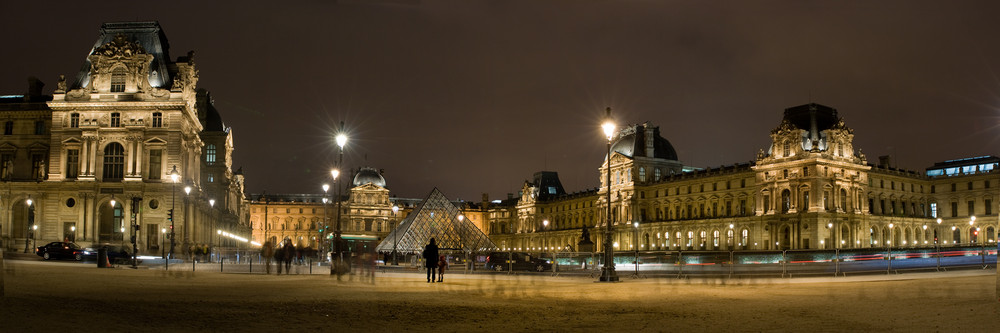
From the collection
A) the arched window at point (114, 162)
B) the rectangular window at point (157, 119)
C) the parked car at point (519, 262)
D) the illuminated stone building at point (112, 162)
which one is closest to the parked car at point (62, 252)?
the illuminated stone building at point (112, 162)

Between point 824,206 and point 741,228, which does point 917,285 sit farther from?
point 741,228

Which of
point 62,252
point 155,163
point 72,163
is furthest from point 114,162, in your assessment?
point 62,252

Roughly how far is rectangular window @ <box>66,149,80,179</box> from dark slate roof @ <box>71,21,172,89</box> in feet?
15.2

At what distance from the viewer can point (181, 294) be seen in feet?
55.8

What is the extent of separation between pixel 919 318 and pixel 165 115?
48119mm

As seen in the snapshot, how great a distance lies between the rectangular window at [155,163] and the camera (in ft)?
171

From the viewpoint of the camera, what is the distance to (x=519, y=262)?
133 ft

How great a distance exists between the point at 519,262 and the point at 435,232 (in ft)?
78.6

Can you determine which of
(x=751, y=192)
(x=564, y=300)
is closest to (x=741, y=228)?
(x=751, y=192)

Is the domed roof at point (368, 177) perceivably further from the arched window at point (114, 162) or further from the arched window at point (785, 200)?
the arched window at point (114, 162)

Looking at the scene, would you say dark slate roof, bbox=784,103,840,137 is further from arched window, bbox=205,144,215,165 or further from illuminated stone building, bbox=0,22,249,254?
illuminated stone building, bbox=0,22,249,254

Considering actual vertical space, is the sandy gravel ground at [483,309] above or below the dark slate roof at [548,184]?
below

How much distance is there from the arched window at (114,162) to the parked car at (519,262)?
2551 centimetres

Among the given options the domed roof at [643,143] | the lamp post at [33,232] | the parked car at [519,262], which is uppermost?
the domed roof at [643,143]
